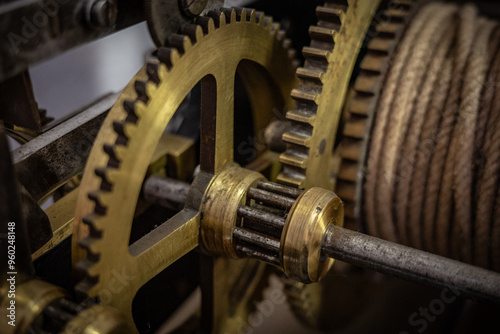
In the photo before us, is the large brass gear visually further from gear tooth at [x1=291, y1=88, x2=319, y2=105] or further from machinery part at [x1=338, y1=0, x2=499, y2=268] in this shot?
machinery part at [x1=338, y1=0, x2=499, y2=268]

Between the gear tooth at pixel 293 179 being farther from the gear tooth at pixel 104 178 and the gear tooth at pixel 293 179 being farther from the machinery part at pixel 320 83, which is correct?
the gear tooth at pixel 104 178

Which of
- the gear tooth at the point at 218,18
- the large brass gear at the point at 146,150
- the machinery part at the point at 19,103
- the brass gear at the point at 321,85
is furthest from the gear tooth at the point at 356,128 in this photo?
the machinery part at the point at 19,103

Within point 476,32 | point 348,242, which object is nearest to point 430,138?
point 476,32

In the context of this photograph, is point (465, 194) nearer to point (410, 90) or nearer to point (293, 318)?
point (410, 90)

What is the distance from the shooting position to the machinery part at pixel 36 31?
65 cm

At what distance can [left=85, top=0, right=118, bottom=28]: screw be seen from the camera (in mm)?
747

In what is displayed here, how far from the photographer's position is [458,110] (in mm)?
1135

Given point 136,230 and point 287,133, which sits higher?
point 287,133

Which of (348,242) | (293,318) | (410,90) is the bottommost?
(293,318)

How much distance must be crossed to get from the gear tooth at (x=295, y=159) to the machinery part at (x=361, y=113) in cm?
21

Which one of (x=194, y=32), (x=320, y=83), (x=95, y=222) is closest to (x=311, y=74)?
(x=320, y=83)

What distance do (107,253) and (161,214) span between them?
1.39 ft

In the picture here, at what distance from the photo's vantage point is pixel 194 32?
2.65 ft

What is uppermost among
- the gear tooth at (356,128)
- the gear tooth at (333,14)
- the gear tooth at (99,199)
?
the gear tooth at (333,14)
